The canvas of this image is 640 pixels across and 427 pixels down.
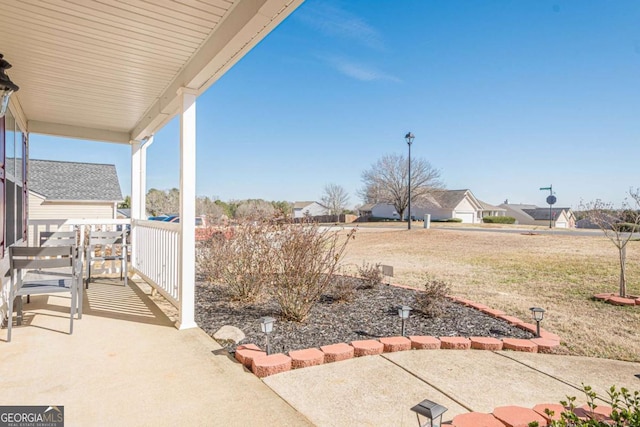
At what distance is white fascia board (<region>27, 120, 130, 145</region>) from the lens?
590cm

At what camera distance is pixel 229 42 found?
2.73 metres

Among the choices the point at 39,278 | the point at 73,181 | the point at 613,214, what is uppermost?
the point at 73,181

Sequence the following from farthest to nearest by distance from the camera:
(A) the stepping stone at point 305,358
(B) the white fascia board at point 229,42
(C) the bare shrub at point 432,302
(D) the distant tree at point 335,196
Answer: (D) the distant tree at point 335,196 < (C) the bare shrub at point 432,302 < (A) the stepping stone at point 305,358 < (B) the white fascia board at point 229,42

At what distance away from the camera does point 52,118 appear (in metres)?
5.73

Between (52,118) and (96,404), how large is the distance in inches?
215

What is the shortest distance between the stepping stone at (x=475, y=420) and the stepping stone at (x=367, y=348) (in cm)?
105

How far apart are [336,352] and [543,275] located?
6.39 meters

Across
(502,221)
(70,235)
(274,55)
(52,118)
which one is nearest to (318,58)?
(274,55)

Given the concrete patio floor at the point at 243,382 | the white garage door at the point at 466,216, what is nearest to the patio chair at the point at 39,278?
the concrete patio floor at the point at 243,382

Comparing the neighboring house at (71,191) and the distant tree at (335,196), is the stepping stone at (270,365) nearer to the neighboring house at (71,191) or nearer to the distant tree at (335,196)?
the neighboring house at (71,191)

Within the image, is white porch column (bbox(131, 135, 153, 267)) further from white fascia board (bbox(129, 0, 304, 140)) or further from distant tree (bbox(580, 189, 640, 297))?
distant tree (bbox(580, 189, 640, 297))

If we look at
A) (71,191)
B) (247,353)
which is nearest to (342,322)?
(247,353)

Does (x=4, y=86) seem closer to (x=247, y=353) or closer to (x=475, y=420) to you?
(x=247, y=353)

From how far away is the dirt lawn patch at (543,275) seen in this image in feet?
12.7
